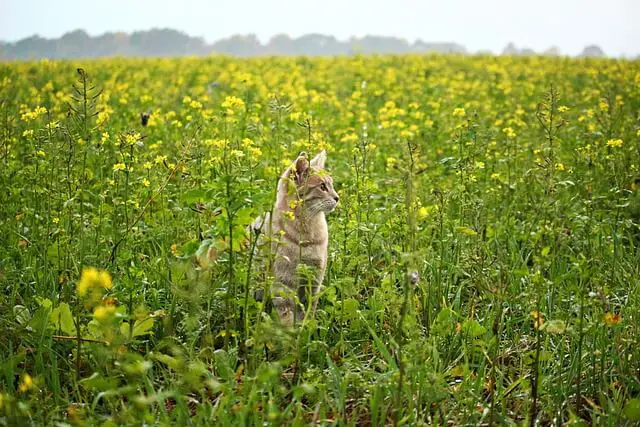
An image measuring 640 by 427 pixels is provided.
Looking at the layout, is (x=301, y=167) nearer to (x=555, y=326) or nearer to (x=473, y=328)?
(x=473, y=328)

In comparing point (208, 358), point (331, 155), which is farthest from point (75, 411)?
point (331, 155)

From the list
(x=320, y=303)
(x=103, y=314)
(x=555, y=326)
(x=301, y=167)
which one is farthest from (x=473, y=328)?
(x=103, y=314)

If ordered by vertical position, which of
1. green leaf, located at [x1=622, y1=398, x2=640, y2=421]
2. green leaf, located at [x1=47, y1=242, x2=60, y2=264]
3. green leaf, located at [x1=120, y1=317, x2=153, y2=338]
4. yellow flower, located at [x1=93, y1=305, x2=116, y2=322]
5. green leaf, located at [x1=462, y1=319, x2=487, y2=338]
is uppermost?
yellow flower, located at [x1=93, y1=305, x2=116, y2=322]

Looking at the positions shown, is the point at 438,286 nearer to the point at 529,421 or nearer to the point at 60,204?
the point at 529,421

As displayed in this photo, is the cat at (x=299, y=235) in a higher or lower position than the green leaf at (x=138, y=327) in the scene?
higher

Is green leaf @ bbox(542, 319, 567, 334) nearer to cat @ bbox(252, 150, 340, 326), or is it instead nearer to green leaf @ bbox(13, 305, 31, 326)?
cat @ bbox(252, 150, 340, 326)

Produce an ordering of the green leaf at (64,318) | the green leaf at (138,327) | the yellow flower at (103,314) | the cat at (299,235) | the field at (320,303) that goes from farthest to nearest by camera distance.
Result: the cat at (299,235) → the green leaf at (64,318) → the green leaf at (138,327) → the field at (320,303) → the yellow flower at (103,314)

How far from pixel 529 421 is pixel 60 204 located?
2969 millimetres

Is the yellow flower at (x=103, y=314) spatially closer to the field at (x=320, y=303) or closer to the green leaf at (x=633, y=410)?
the field at (x=320, y=303)

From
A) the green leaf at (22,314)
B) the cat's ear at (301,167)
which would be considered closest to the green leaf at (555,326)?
the cat's ear at (301,167)

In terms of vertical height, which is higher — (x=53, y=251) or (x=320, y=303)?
(x=53, y=251)

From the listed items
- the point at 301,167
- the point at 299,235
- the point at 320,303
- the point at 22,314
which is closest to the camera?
the point at 22,314

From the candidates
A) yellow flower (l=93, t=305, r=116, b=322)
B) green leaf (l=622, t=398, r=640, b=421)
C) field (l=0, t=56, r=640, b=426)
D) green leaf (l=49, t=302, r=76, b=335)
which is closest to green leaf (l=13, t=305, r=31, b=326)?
field (l=0, t=56, r=640, b=426)

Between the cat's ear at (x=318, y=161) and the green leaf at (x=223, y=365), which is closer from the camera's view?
the green leaf at (x=223, y=365)
